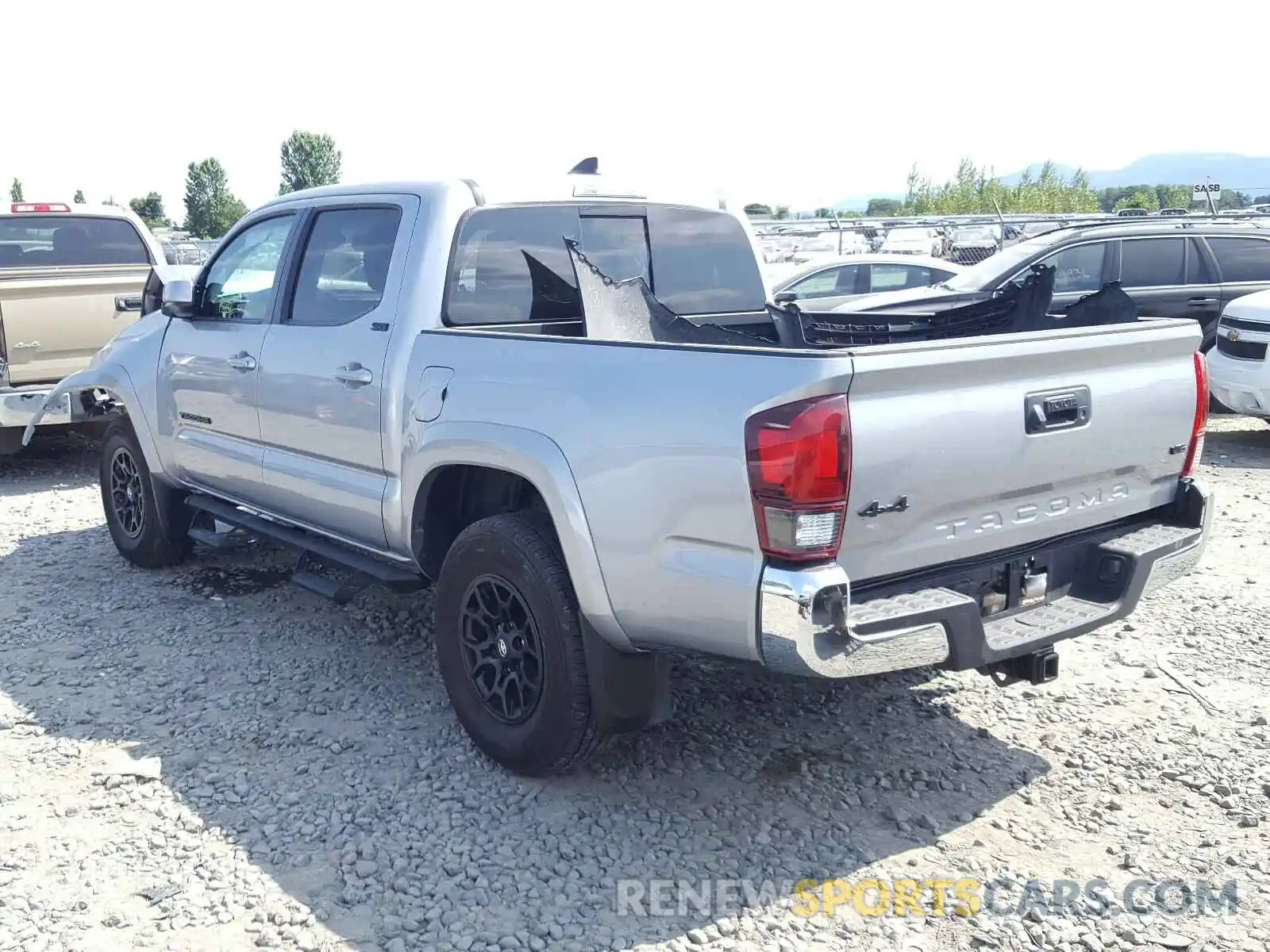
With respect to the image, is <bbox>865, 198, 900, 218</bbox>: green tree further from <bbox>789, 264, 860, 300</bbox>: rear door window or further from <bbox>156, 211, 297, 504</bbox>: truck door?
<bbox>156, 211, 297, 504</bbox>: truck door

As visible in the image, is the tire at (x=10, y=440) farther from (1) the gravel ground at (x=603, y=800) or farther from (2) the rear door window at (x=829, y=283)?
(2) the rear door window at (x=829, y=283)

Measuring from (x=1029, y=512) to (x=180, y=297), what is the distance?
410cm

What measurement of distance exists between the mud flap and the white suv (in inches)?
285

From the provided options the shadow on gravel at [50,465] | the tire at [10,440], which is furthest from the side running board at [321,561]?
the shadow on gravel at [50,465]

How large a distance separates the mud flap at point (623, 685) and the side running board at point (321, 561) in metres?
1.15

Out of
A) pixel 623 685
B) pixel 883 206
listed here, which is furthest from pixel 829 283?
pixel 883 206

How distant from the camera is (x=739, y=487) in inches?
116

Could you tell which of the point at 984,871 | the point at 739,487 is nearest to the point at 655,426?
the point at 739,487

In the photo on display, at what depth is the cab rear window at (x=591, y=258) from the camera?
4289mm

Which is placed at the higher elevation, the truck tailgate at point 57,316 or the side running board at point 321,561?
the truck tailgate at point 57,316

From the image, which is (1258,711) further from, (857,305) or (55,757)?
(857,305)

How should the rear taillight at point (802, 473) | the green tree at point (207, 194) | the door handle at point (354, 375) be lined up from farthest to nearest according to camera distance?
the green tree at point (207, 194), the door handle at point (354, 375), the rear taillight at point (802, 473)

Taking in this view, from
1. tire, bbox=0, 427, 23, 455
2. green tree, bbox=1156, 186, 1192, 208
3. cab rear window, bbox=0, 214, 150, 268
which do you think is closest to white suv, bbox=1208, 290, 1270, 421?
cab rear window, bbox=0, 214, 150, 268

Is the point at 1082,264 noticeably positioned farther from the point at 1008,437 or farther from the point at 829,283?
the point at 1008,437
